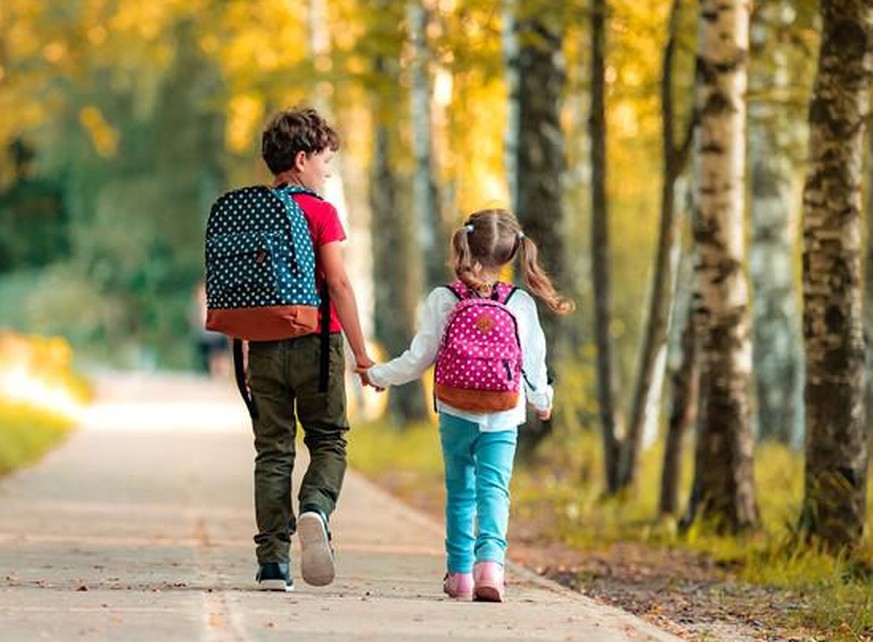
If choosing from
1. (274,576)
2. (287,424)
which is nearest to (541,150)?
(287,424)

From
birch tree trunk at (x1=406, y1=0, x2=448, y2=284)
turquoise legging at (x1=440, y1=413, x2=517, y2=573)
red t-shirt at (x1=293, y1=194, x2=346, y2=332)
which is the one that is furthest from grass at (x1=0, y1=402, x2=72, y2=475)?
turquoise legging at (x1=440, y1=413, x2=517, y2=573)

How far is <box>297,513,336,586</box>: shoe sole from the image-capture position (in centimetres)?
973

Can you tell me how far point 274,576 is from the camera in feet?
32.8

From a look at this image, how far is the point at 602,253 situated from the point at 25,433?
9.28m

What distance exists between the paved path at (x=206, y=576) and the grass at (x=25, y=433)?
0.80m

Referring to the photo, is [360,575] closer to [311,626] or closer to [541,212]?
[311,626]

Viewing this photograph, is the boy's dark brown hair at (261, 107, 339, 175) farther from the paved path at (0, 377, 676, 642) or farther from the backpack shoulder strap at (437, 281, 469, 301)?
the paved path at (0, 377, 676, 642)

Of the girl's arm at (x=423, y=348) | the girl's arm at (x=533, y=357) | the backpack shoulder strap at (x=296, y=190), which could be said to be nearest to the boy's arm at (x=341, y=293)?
the girl's arm at (x=423, y=348)

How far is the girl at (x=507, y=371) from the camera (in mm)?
10047

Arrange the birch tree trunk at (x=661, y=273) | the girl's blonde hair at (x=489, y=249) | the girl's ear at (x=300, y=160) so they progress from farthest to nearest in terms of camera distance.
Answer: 1. the birch tree trunk at (x=661, y=273)
2. the girl's ear at (x=300, y=160)
3. the girl's blonde hair at (x=489, y=249)

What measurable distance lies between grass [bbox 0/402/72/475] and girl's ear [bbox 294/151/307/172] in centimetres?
1051

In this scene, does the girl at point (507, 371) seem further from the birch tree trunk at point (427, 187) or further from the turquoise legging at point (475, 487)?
the birch tree trunk at point (427, 187)

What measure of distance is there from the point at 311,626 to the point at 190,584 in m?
1.79

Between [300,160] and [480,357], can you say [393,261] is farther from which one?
[480,357]
